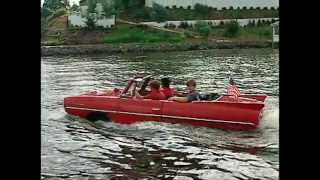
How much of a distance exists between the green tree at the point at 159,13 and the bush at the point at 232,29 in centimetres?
110

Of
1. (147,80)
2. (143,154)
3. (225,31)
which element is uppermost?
(225,31)

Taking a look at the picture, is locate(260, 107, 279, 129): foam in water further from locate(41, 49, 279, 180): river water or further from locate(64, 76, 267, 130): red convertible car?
locate(64, 76, 267, 130): red convertible car

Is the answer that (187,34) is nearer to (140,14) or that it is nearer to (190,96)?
(140,14)

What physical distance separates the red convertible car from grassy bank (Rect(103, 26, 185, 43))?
2939 millimetres

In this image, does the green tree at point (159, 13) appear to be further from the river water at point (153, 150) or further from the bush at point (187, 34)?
the river water at point (153, 150)

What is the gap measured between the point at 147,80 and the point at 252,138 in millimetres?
1102

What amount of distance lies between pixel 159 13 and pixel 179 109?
4.16 meters

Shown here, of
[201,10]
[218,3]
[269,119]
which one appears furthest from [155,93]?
[218,3]

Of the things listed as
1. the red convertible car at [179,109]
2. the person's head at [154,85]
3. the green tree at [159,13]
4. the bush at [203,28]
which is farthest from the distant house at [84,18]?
the person's head at [154,85]

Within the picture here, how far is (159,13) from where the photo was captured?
781 cm


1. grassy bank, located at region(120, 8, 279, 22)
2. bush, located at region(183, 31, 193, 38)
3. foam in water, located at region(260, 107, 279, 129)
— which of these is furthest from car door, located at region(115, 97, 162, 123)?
bush, located at region(183, 31, 193, 38)

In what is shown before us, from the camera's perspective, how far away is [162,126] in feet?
13.8

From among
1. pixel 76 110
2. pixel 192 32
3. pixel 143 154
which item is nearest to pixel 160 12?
pixel 192 32
